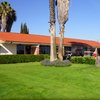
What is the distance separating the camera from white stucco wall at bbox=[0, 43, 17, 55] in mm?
37628

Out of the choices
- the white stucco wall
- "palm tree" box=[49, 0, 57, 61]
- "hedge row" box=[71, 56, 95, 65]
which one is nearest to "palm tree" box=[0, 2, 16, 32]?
the white stucco wall

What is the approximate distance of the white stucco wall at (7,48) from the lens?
3763 cm

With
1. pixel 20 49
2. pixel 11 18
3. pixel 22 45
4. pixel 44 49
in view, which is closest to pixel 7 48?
pixel 20 49

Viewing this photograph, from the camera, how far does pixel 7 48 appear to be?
3819 cm

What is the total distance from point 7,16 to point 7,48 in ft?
68.2

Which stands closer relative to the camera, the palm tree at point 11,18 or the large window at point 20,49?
the large window at point 20,49

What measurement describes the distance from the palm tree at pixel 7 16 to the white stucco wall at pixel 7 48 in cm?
1951

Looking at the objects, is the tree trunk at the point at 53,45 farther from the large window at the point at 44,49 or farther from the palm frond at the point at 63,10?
the large window at the point at 44,49

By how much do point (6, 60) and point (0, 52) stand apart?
4.68 meters

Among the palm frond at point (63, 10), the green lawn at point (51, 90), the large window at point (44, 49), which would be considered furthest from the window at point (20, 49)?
the green lawn at point (51, 90)

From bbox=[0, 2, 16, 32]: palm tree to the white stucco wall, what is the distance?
19.5 meters

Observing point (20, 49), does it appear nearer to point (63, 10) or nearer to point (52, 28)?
point (63, 10)

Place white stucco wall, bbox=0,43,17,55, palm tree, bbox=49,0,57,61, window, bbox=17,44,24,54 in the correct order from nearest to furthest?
palm tree, bbox=49,0,57,61 < white stucco wall, bbox=0,43,17,55 < window, bbox=17,44,24,54

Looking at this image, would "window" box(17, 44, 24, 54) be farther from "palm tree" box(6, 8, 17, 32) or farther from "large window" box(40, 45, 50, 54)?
"palm tree" box(6, 8, 17, 32)
